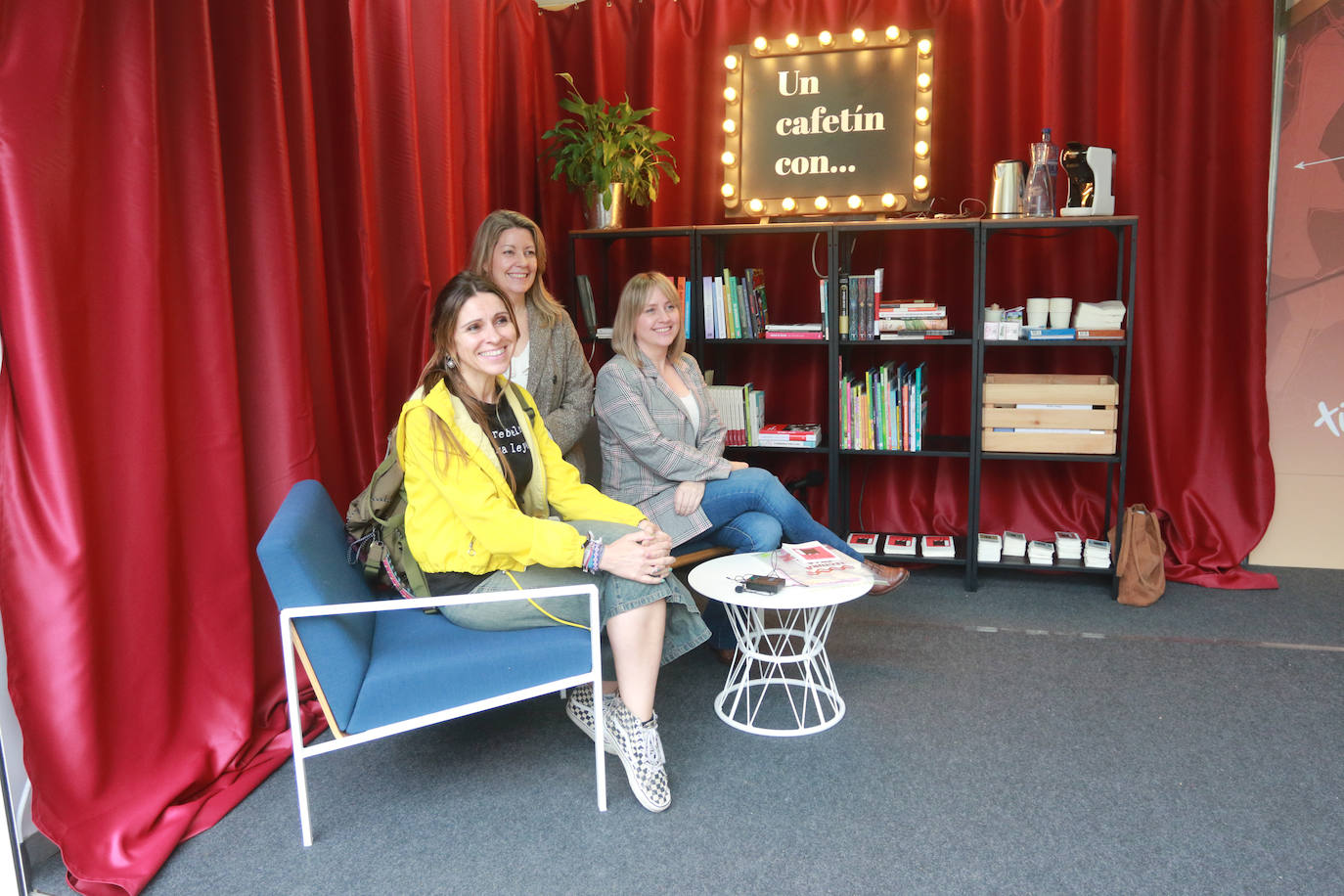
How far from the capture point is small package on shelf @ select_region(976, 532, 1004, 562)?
362 cm

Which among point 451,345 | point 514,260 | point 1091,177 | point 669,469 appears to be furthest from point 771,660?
point 1091,177

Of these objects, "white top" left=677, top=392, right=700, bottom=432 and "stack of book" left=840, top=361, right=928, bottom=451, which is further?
"stack of book" left=840, top=361, right=928, bottom=451

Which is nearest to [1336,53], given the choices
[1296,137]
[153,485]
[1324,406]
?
[1296,137]

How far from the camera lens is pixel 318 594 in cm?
193

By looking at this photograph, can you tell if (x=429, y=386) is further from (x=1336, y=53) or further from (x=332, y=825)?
(x=1336, y=53)

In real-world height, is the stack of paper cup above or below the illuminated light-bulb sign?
below

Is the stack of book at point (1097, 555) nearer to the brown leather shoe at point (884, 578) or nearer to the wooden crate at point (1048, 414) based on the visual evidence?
the wooden crate at point (1048, 414)

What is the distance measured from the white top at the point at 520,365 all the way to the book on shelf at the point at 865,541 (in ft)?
5.04

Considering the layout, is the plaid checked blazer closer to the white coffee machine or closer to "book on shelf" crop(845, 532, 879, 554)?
"book on shelf" crop(845, 532, 879, 554)

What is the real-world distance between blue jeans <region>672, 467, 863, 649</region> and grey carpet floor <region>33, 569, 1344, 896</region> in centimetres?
31

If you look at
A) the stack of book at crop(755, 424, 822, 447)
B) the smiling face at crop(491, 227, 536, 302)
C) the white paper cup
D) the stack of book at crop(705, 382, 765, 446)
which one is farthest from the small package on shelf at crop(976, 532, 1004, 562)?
the smiling face at crop(491, 227, 536, 302)

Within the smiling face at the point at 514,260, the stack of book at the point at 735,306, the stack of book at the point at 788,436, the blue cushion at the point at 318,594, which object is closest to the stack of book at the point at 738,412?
the stack of book at the point at 788,436

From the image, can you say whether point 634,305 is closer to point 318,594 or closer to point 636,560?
point 636,560

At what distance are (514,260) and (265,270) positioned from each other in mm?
728
